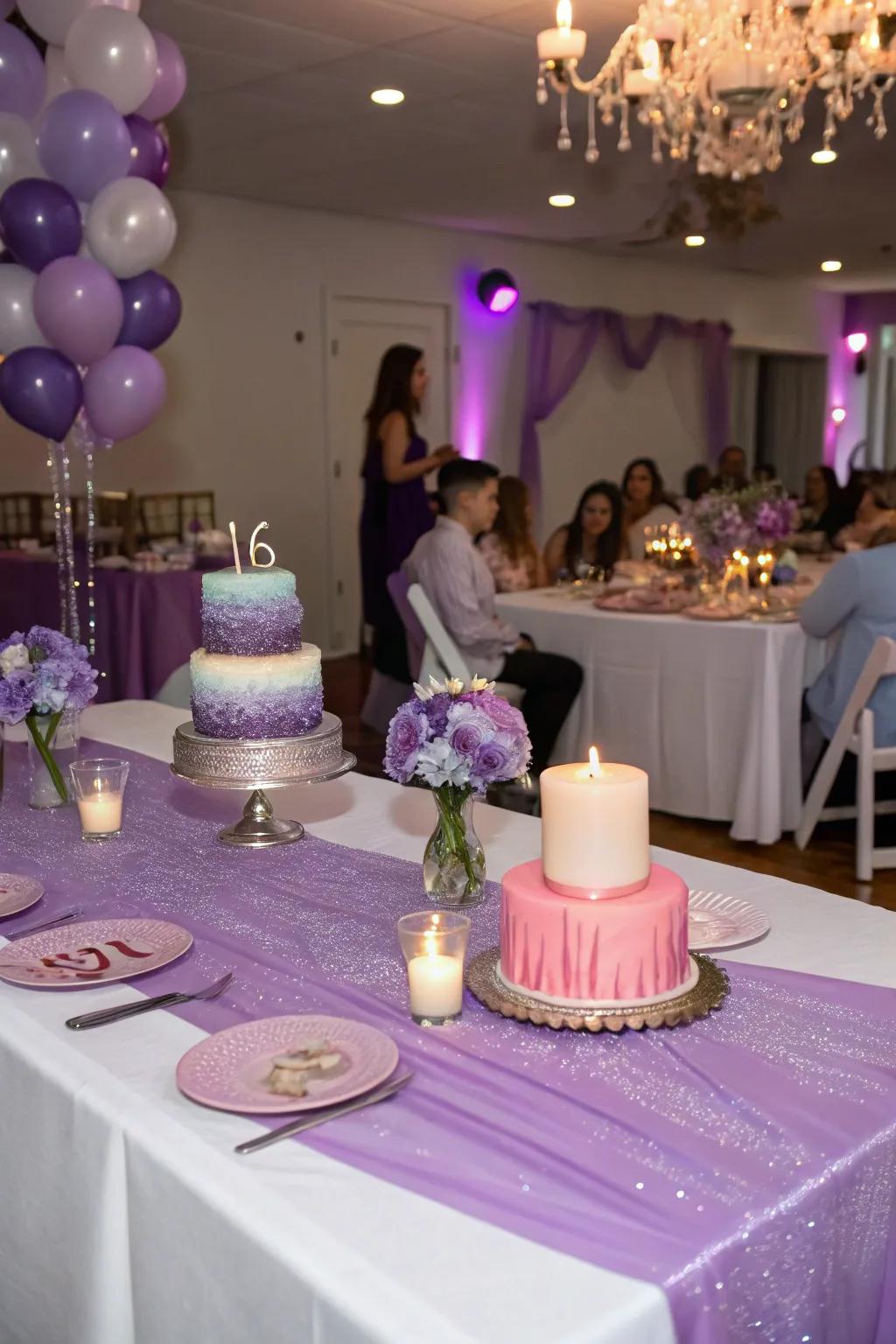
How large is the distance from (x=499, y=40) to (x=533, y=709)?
2.36 meters

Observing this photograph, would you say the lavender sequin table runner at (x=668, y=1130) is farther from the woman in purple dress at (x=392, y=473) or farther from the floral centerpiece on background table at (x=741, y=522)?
the woman in purple dress at (x=392, y=473)

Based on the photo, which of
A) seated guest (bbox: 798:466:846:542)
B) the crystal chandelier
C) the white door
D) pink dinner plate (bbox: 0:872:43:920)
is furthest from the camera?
the white door

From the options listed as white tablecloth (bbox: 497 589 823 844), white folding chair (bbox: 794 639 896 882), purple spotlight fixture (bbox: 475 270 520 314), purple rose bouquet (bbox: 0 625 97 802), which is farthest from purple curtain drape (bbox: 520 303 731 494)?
purple rose bouquet (bbox: 0 625 97 802)

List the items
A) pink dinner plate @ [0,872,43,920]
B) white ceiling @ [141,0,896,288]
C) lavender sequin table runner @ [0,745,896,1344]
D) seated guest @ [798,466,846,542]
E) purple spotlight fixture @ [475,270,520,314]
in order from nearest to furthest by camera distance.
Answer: lavender sequin table runner @ [0,745,896,1344]
pink dinner plate @ [0,872,43,920]
white ceiling @ [141,0,896,288]
seated guest @ [798,466,846,542]
purple spotlight fixture @ [475,270,520,314]

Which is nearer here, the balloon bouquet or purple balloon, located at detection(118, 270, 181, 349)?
the balloon bouquet

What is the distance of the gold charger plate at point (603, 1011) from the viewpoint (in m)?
1.22

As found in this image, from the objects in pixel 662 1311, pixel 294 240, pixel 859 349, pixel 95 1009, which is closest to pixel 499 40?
pixel 294 240

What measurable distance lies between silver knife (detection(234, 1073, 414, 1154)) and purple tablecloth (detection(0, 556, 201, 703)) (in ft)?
14.2

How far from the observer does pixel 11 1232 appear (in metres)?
1.30

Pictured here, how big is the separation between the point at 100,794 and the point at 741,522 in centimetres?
325

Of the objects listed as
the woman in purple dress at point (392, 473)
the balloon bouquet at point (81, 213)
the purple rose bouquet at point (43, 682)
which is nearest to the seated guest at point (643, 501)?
the woman in purple dress at point (392, 473)

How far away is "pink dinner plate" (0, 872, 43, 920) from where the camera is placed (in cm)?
160

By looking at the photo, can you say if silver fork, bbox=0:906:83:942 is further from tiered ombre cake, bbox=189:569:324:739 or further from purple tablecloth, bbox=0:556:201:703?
purple tablecloth, bbox=0:556:201:703

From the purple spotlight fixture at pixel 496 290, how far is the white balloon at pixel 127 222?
18.5 feet
